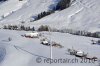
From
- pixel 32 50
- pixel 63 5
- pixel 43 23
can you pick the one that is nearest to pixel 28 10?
pixel 63 5

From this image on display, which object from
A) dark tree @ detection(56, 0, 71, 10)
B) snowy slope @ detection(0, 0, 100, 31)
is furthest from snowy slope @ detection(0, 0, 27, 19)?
dark tree @ detection(56, 0, 71, 10)

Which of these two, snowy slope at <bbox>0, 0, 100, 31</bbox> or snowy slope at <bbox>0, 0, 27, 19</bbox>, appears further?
snowy slope at <bbox>0, 0, 27, 19</bbox>

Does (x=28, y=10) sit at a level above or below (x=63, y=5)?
below

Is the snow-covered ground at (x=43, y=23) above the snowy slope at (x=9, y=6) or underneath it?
underneath

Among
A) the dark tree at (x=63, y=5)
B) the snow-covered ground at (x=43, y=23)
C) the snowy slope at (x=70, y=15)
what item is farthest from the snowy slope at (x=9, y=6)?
the dark tree at (x=63, y=5)

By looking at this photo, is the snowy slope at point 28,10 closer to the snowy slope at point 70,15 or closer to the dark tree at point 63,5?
the snowy slope at point 70,15

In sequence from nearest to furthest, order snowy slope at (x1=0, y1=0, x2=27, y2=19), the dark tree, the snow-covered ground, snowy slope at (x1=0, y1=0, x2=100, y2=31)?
the snow-covered ground < snowy slope at (x1=0, y1=0, x2=100, y2=31) < the dark tree < snowy slope at (x1=0, y1=0, x2=27, y2=19)

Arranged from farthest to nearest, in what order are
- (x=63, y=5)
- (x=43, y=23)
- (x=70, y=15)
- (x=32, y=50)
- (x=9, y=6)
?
(x=9, y=6) < (x=63, y=5) < (x=70, y=15) < (x=43, y=23) < (x=32, y=50)

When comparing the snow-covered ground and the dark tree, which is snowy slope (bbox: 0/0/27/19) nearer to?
the snow-covered ground

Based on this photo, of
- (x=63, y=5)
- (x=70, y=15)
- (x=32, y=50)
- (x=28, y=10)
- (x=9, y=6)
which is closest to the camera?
(x=32, y=50)

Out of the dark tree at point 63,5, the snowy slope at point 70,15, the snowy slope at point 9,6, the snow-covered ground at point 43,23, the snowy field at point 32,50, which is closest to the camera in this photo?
the snowy field at point 32,50

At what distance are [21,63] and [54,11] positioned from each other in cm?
3733

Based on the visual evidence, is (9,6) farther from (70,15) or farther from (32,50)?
(32,50)

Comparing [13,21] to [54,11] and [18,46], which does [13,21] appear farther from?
[18,46]
